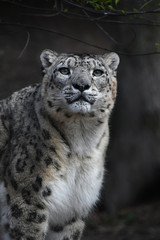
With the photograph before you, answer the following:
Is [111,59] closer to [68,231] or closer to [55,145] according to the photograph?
[55,145]

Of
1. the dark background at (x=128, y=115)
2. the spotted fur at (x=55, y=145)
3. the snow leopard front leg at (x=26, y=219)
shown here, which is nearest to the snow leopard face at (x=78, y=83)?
the spotted fur at (x=55, y=145)

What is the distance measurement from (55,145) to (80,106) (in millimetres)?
689

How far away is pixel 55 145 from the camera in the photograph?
239 inches

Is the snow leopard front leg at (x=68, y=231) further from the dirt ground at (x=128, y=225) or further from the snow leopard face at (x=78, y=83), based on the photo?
the dirt ground at (x=128, y=225)

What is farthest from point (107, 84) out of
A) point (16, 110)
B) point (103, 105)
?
point (16, 110)

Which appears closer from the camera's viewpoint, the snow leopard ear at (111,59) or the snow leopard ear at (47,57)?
the snow leopard ear at (47,57)

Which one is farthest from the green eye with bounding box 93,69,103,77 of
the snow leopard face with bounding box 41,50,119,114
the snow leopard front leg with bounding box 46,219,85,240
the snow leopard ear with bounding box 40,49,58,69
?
the snow leopard front leg with bounding box 46,219,85,240

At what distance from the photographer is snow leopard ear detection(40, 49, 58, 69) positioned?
632 cm

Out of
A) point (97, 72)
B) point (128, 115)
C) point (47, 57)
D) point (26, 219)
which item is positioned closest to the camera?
point (26, 219)

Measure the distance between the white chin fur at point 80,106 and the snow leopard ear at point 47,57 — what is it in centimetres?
89

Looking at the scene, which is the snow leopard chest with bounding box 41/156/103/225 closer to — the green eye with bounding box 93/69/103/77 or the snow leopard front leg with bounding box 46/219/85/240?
the snow leopard front leg with bounding box 46/219/85/240

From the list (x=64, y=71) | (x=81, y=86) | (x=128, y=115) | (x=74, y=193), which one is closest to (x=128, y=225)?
(x=128, y=115)

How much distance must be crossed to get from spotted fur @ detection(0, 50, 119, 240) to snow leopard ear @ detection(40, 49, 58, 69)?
0.5 inches

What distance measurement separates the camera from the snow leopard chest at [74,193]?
6.02 meters
